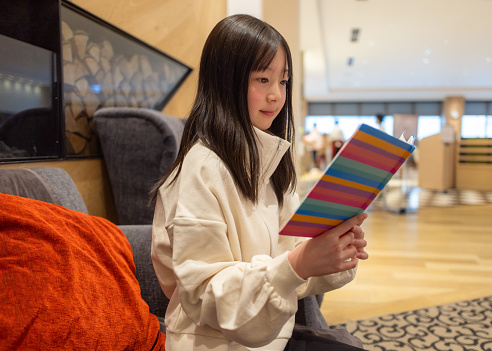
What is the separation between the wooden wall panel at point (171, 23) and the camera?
1924 mm

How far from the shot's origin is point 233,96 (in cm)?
81

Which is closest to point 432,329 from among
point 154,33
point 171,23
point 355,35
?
point 154,33

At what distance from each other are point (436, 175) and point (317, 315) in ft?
24.7

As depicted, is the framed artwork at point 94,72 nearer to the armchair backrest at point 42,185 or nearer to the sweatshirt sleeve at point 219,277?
the armchair backrest at point 42,185

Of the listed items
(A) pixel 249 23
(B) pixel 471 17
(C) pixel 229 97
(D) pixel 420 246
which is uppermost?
(B) pixel 471 17

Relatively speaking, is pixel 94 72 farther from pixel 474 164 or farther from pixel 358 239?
pixel 474 164

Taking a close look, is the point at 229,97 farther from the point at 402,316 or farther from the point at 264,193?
the point at 402,316

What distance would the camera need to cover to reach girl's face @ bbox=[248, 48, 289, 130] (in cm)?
82

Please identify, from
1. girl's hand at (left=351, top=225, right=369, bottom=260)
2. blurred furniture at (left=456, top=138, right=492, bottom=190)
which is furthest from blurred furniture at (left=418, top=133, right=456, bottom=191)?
girl's hand at (left=351, top=225, right=369, bottom=260)

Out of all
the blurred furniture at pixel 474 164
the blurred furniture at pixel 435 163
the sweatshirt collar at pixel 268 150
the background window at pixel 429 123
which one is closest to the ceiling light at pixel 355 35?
the blurred furniture at pixel 435 163

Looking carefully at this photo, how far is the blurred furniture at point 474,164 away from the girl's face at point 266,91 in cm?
851

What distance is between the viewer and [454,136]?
8.21m

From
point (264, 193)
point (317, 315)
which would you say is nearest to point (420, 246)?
point (317, 315)

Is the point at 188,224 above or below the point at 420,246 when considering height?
above
